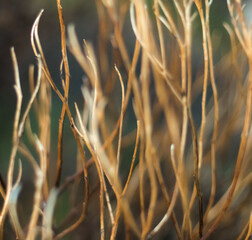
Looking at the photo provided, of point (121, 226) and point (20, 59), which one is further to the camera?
point (20, 59)

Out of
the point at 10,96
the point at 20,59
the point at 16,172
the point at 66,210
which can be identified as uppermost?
the point at 20,59

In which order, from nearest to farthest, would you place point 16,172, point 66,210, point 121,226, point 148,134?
point 148,134
point 121,226
point 66,210
point 16,172

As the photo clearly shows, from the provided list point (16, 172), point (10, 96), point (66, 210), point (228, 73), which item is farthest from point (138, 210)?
point (10, 96)

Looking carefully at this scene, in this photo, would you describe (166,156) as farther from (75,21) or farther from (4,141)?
(75,21)

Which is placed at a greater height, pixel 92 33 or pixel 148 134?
pixel 92 33

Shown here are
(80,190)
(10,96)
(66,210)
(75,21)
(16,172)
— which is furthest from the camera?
(75,21)

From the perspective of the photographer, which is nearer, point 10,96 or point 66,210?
point 66,210

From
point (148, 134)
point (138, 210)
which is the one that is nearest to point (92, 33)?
point (138, 210)

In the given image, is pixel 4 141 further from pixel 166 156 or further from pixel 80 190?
pixel 166 156

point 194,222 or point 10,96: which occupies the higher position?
point 10,96
